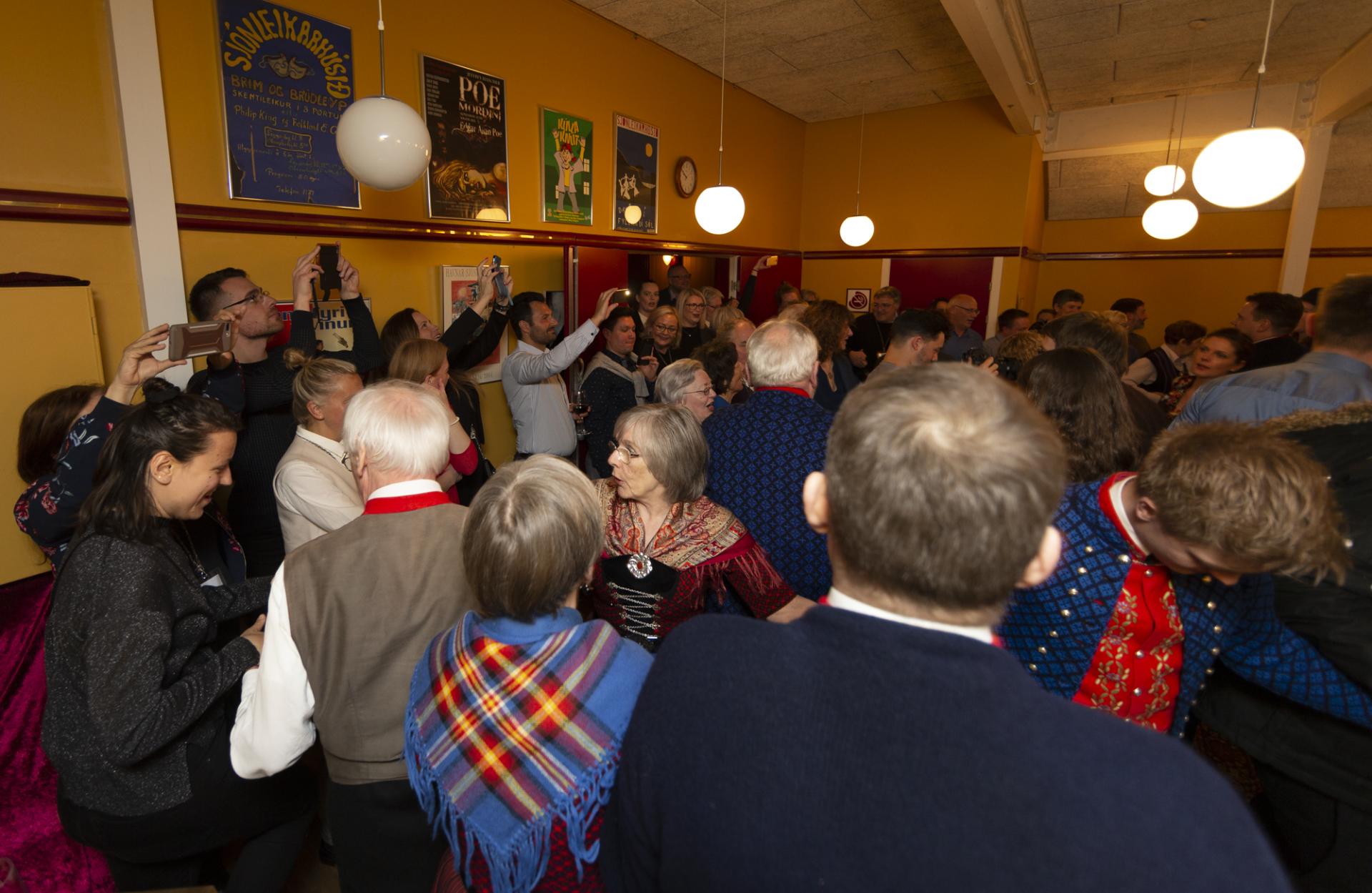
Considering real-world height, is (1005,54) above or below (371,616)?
above

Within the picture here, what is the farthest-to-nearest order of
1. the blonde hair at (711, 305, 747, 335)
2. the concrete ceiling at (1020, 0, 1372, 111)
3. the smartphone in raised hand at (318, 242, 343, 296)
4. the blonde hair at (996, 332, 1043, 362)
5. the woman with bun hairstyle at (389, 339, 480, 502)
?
the concrete ceiling at (1020, 0, 1372, 111), the blonde hair at (711, 305, 747, 335), the blonde hair at (996, 332, 1043, 362), the smartphone in raised hand at (318, 242, 343, 296), the woman with bun hairstyle at (389, 339, 480, 502)

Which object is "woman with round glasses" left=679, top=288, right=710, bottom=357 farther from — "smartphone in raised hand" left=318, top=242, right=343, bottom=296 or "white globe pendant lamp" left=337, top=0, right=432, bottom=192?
"white globe pendant lamp" left=337, top=0, right=432, bottom=192

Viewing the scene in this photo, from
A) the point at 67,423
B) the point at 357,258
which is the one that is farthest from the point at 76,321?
the point at 357,258

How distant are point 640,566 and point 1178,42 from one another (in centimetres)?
586

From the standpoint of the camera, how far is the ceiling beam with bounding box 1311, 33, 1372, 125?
4.75 m

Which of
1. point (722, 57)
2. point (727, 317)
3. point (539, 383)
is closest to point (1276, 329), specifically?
point (727, 317)

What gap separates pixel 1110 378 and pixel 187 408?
2.25 metres

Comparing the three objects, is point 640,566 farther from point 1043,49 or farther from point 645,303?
point 1043,49

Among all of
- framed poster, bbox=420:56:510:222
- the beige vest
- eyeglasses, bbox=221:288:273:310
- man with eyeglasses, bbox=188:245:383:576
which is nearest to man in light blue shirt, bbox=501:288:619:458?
framed poster, bbox=420:56:510:222

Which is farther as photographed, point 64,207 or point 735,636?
point 64,207

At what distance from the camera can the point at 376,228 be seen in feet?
11.1

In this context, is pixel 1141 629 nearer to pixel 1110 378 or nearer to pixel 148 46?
pixel 1110 378

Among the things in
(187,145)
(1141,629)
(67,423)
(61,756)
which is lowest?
(61,756)

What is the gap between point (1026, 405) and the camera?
665mm
